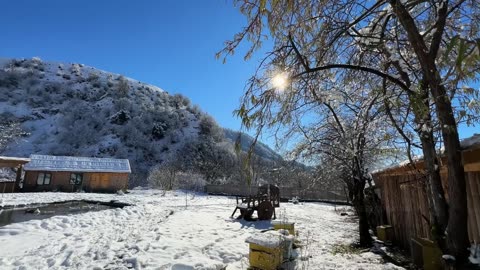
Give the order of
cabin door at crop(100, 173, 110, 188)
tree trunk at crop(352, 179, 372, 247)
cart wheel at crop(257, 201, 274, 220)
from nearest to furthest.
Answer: tree trunk at crop(352, 179, 372, 247) < cart wheel at crop(257, 201, 274, 220) < cabin door at crop(100, 173, 110, 188)

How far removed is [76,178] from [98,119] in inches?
1205

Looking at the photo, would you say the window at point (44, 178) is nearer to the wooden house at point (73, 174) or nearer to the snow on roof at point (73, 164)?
the wooden house at point (73, 174)

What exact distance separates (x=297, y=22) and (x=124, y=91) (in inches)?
2708

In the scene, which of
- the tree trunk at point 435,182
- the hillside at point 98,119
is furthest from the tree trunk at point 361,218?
the hillside at point 98,119

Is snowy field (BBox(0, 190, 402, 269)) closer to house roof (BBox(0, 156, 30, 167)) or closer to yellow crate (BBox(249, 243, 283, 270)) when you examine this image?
yellow crate (BBox(249, 243, 283, 270))

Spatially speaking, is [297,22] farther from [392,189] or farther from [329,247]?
[392,189]

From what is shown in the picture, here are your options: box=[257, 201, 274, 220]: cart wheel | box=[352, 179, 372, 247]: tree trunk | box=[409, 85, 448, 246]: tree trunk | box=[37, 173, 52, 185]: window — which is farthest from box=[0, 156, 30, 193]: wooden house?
box=[409, 85, 448, 246]: tree trunk

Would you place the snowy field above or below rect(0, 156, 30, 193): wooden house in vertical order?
below

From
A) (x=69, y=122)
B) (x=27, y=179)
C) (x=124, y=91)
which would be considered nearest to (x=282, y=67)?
(x=27, y=179)

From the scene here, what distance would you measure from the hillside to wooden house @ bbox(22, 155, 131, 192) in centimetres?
1494

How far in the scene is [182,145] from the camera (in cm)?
5306

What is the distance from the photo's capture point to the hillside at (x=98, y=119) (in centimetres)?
4934

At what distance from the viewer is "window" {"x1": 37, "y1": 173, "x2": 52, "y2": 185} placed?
26.4 meters

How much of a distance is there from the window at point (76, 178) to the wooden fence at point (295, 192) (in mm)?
12893
